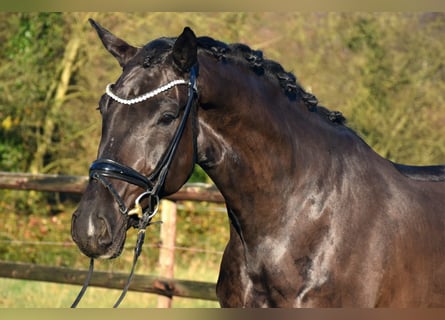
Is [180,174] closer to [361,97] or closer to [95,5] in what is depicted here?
[95,5]

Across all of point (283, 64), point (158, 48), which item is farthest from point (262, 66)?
point (283, 64)

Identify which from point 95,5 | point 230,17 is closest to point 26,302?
point 95,5

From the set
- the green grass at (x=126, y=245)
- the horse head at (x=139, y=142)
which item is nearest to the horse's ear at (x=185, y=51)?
the horse head at (x=139, y=142)

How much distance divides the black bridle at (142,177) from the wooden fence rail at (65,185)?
11.3 ft

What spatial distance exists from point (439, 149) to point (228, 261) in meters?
10.2

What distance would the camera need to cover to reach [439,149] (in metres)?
12.9

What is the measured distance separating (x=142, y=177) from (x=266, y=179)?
1.88 feet

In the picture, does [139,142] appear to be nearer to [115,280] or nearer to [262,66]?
[262,66]

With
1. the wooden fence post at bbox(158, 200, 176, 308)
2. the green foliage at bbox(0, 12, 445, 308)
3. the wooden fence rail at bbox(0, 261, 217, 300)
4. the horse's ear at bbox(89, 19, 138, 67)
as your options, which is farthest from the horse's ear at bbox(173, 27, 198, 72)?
the green foliage at bbox(0, 12, 445, 308)

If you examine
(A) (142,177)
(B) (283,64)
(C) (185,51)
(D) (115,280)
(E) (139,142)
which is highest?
(B) (283,64)

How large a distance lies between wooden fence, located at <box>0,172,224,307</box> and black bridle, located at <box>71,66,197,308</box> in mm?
3486

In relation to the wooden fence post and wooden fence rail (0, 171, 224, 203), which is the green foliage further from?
the wooden fence post

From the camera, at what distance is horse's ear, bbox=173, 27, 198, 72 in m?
2.94

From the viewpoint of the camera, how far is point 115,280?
7.00 metres
